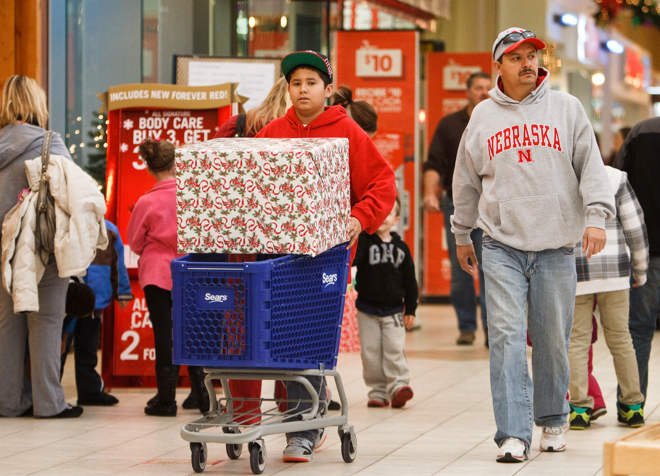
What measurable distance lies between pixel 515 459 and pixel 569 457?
0.33 metres

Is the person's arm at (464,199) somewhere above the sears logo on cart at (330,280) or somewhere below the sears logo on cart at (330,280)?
above

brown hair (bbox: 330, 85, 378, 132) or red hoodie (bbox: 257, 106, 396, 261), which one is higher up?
brown hair (bbox: 330, 85, 378, 132)

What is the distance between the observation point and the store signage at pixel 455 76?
39.9 ft

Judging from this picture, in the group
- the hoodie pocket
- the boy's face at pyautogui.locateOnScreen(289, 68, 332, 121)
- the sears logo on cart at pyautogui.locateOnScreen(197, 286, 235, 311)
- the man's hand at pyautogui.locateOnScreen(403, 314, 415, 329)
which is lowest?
the man's hand at pyautogui.locateOnScreen(403, 314, 415, 329)

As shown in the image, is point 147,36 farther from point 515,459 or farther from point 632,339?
point 515,459

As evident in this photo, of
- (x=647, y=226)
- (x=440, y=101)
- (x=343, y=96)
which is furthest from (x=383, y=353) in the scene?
(x=440, y=101)

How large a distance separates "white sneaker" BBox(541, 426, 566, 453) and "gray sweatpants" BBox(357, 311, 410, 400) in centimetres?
156

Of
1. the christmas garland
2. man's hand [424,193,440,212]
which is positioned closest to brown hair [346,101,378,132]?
man's hand [424,193,440,212]

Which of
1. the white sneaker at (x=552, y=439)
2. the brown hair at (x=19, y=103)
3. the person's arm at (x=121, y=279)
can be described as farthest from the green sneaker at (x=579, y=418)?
the brown hair at (x=19, y=103)

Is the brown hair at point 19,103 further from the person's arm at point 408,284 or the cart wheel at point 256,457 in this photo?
the cart wheel at point 256,457

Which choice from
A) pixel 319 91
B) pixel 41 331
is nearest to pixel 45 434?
pixel 41 331

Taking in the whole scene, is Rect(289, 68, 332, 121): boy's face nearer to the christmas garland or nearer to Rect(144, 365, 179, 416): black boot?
Rect(144, 365, 179, 416): black boot

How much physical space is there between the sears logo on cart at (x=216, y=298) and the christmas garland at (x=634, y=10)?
52.5ft

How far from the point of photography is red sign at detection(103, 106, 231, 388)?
6887 mm
